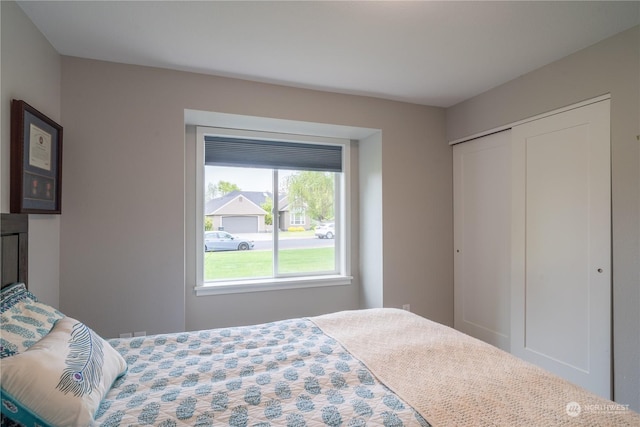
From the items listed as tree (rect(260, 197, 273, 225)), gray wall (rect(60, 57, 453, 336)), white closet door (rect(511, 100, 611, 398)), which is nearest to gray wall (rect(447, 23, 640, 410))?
white closet door (rect(511, 100, 611, 398))

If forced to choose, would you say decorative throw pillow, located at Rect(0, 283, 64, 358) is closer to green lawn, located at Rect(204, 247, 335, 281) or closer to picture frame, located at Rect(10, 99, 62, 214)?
picture frame, located at Rect(10, 99, 62, 214)

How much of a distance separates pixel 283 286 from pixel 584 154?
8.76 feet

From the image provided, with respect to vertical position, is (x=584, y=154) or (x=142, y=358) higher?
(x=584, y=154)

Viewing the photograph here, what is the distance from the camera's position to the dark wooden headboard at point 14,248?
1584 millimetres

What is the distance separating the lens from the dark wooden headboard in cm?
158

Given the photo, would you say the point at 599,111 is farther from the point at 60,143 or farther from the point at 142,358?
the point at 60,143

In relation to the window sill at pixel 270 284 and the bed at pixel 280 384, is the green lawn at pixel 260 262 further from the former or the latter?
the bed at pixel 280 384

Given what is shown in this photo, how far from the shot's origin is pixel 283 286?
325 centimetres

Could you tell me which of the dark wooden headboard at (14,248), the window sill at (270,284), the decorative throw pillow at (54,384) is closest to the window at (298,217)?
the window sill at (270,284)

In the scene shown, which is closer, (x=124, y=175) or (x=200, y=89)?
(x=124, y=175)

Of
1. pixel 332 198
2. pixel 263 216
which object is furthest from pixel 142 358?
pixel 332 198

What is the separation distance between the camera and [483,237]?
3.12 meters

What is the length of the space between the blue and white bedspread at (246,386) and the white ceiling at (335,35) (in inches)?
70.9

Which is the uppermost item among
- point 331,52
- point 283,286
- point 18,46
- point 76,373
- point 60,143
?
point 331,52
